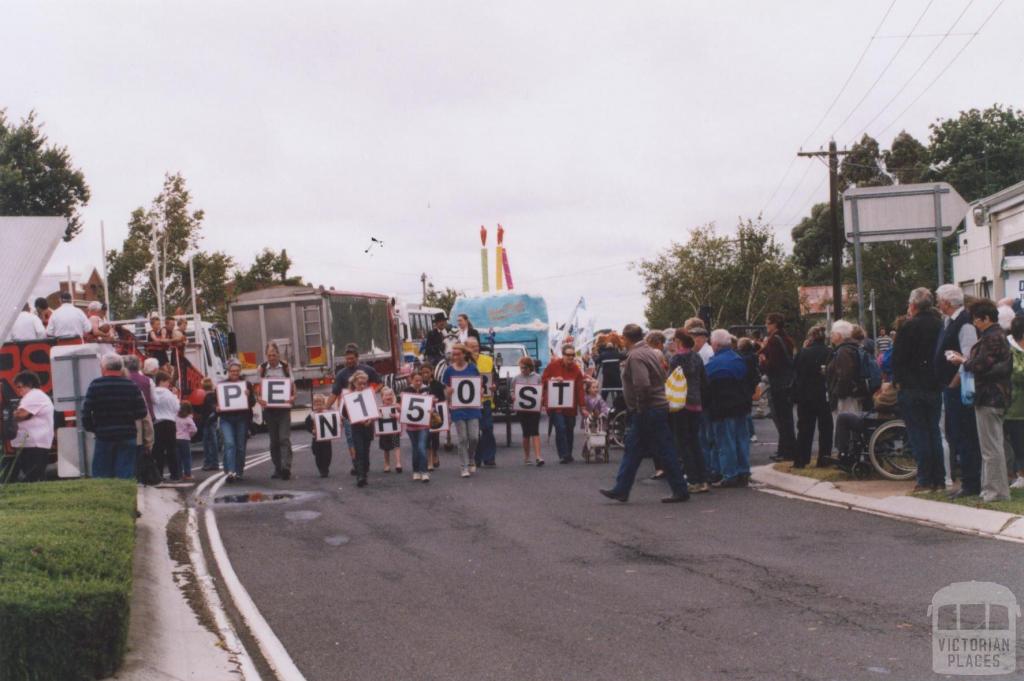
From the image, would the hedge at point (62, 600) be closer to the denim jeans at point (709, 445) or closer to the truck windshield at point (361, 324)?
the denim jeans at point (709, 445)

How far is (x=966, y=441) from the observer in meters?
12.9

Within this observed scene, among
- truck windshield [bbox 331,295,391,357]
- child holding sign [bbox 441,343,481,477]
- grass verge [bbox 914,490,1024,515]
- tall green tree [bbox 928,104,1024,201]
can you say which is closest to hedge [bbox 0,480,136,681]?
grass verge [bbox 914,490,1024,515]

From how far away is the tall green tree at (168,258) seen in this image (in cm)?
Result: 4900

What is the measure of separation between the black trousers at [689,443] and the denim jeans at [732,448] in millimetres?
288

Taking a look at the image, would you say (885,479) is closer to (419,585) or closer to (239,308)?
(419,585)

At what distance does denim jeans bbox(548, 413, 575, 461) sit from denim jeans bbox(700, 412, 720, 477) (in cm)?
381

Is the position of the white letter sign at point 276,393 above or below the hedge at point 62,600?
above

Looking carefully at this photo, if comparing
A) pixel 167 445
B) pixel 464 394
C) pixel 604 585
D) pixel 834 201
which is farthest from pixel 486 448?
pixel 834 201

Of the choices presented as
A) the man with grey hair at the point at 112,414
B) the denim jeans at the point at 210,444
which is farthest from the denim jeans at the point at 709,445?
the denim jeans at the point at 210,444

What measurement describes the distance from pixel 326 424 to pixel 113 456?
12.9 feet

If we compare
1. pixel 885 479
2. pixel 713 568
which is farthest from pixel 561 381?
pixel 713 568

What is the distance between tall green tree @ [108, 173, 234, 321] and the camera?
49.0m

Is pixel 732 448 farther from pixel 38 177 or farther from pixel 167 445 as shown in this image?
pixel 38 177

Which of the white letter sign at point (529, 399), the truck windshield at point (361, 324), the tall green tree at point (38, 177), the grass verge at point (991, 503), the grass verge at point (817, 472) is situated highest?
the tall green tree at point (38, 177)
